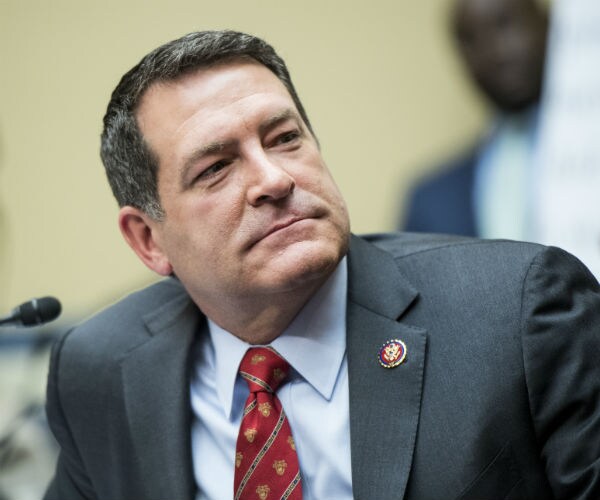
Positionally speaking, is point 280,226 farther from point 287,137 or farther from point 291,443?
point 291,443

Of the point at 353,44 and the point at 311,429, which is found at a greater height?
the point at 353,44

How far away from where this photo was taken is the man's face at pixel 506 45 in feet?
→ 14.5

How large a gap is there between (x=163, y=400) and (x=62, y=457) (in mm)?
405

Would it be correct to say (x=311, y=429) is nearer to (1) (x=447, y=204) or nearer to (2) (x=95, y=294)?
(1) (x=447, y=204)

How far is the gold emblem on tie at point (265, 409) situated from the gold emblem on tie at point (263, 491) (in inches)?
6.0

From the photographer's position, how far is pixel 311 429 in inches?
76.6

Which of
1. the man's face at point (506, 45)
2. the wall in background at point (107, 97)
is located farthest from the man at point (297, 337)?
the man's face at point (506, 45)

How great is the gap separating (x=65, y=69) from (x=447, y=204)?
202 centimetres

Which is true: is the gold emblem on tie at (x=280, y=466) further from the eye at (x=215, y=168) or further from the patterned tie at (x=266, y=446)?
the eye at (x=215, y=168)

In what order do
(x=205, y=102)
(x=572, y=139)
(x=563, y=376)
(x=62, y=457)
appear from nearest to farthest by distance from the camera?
(x=563, y=376), (x=205, y=102), (x=62, y=457), (x=572, y=139)

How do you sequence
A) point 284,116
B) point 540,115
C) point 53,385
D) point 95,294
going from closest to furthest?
1. point 284,116
2. point 53,385
3. point 540,115
4. point 95,294

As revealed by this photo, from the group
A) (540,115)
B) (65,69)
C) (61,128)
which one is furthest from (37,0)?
(540,115)

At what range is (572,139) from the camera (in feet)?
11.3

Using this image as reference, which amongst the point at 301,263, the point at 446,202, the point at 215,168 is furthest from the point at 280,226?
the point at 446,202
